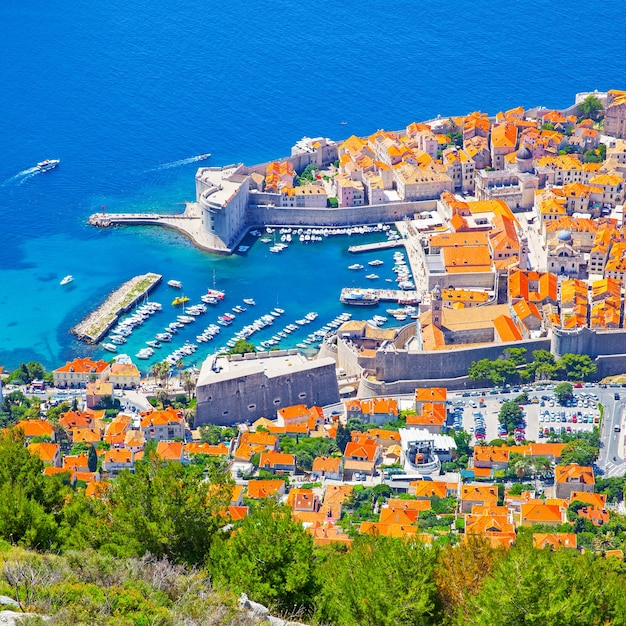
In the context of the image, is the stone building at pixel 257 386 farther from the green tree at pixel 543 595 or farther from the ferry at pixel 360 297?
the green tree at pixel 543 595

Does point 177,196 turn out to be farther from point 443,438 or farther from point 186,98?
point 443,438

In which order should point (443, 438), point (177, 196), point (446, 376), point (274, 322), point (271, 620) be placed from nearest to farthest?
1. point (271, 620)
2. point (443, 438)
3. point (446, 376)
4. point (274, 322)
5. point (177, 196)

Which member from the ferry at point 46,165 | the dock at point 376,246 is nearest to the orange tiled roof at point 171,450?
the dock at point 376,246

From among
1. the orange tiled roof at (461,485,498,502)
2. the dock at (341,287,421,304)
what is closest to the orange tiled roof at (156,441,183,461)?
the orange tiled roof at (461,485,498,502)

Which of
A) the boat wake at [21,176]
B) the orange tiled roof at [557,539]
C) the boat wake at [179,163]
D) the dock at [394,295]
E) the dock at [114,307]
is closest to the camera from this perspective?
the orange tiled roof at [557,539]

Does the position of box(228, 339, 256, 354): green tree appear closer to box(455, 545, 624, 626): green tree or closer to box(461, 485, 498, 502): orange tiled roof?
box(461, 485, 498, 502): orange tiled roof

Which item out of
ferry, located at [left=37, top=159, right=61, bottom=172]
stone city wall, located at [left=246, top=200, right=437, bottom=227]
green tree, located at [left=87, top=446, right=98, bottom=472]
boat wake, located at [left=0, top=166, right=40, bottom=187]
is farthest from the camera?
ferry, located at [left=37, top=159, right=61, bottom=172]

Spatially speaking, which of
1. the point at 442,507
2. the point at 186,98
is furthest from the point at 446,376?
the point at 186,98
